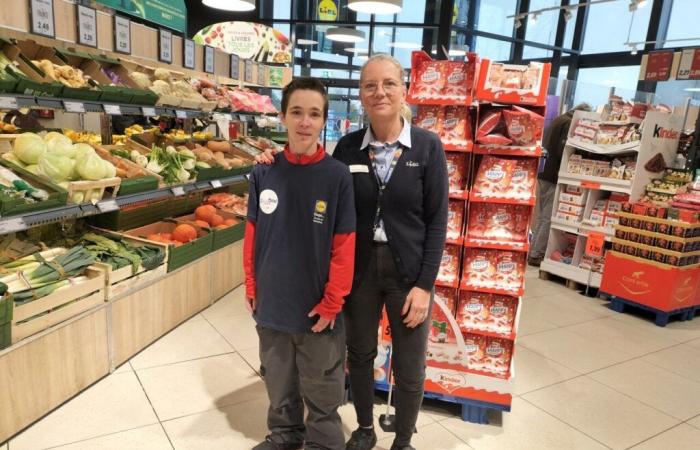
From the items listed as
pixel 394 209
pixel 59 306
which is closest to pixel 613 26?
pixel 394 209

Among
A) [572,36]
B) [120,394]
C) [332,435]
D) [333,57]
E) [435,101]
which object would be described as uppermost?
[572,36]

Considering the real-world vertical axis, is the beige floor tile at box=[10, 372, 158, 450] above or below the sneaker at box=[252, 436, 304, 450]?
below

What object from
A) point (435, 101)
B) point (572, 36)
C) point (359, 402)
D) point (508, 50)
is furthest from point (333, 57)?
point (359, 402)

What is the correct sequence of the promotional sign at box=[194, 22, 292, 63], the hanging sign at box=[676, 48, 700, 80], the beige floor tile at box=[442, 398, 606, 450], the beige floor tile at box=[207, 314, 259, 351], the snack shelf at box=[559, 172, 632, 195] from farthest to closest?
1. the hanging sign at box=[676, 48, 700, 80]
2. the promotional sign at box=[194, 22, 292, 63]
3. the snack shelf at box=[559, 172, 632, 195]
4. the beige floor tile at box=[207, 314, 259, 351]
5. the beige floor tile at box=[442, 398, 606, 450]

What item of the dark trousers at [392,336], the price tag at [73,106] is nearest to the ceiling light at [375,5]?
the price tag at [73,106]

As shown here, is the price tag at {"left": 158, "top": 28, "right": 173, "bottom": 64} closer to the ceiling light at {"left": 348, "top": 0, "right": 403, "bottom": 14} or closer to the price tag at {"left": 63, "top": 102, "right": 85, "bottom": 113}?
the price tag at {"left": 63, "top": 102, "right": 85, "bottom": 113}

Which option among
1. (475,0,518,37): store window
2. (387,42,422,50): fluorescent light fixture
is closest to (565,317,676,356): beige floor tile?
(387,42,422,50): fluorescent light fixture

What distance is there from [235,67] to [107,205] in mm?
2885

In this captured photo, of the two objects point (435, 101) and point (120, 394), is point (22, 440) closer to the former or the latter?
point (120, 394)

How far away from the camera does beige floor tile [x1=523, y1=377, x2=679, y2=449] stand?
2.68m

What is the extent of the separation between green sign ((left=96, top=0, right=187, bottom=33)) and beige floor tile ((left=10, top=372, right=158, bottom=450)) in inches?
112

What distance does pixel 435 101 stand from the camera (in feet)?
8.26

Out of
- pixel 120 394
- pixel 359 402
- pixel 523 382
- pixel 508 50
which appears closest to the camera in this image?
pixel 359 402

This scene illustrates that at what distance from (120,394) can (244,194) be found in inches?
128
